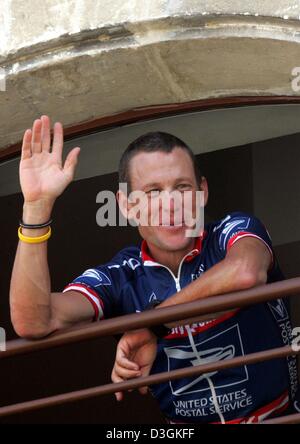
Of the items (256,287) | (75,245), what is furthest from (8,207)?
(256,287)

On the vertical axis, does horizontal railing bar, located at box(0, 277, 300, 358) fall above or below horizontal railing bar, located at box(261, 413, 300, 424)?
above

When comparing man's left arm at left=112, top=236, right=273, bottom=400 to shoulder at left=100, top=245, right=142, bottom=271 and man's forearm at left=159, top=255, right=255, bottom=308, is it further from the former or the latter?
shoulder at left=100, top=245, right=142, bottom=271

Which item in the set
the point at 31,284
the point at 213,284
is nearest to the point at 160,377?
the point at 213,284

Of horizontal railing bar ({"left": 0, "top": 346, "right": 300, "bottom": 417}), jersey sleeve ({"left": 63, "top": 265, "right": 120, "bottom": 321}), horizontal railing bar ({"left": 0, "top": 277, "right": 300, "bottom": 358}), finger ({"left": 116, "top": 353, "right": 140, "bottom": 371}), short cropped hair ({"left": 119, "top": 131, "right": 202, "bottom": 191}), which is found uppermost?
short cropped hair ({"left": 119, "top": 131, "right": 202, "bottom": 191})

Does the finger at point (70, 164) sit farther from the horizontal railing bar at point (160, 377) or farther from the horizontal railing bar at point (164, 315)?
the horizontal railing bar at point (160, 377)

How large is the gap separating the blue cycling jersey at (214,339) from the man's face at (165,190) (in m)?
0.09

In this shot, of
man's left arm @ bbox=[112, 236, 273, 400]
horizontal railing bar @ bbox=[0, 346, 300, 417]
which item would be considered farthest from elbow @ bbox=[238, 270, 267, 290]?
horizontal railing bar @ bbox=[0, 346, 300, 417]

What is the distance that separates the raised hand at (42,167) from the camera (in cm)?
278

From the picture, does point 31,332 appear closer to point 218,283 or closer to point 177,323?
point 177,323

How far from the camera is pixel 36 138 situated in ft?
9.32

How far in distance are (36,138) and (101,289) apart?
1.73 feet

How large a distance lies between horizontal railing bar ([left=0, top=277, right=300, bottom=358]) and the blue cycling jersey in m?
0.28

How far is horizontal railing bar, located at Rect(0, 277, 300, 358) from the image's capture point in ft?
8.53
